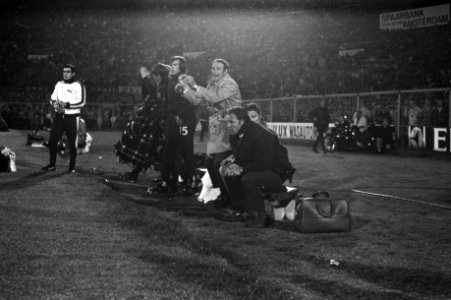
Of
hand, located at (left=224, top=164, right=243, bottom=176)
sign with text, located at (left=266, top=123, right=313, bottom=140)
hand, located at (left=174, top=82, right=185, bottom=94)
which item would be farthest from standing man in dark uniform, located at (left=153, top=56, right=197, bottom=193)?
sign with text, located at (left=266, top=123, right=313, bottom=140)

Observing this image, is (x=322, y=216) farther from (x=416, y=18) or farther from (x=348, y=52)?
(x=416, y=18)

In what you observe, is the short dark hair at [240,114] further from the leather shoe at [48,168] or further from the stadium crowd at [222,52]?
the stadium crowd at [222,52]

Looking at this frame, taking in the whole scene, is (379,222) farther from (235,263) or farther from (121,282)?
(121,282)

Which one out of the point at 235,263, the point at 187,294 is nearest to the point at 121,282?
the point at 187,294

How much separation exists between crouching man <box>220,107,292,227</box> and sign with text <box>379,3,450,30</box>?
28229 mm

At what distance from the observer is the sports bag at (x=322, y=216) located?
6332 mm

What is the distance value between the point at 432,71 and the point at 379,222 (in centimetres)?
1965

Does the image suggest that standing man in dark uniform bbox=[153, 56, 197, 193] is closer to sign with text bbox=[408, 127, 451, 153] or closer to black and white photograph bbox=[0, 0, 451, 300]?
black and white photograph bbox=[0, 0, 451, 300]

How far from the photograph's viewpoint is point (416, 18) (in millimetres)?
34188

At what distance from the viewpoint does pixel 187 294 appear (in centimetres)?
403

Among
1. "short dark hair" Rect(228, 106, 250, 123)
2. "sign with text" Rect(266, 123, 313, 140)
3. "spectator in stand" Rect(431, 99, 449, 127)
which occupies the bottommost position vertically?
"sign with text" Rect(266, 123, 313, 140)

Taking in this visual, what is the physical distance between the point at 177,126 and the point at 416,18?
2834 cm

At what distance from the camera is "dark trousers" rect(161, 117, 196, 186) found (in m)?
8.98


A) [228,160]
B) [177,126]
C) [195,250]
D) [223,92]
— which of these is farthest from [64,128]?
[195,250]
